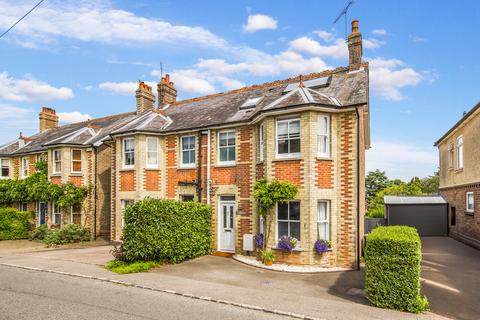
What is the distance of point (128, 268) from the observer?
39.2ft

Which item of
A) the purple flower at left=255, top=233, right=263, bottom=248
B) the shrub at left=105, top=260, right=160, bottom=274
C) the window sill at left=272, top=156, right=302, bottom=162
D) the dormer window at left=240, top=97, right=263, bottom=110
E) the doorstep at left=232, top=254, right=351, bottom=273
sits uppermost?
the dormer window at left=240, top=97, right=263, bottom=110

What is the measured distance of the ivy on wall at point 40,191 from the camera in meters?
20.3

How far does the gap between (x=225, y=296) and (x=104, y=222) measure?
13.9 m

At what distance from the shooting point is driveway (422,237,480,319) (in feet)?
27.2

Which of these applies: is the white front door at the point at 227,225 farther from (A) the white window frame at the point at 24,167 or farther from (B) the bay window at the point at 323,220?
(A) the white window frame at the point at 24,167

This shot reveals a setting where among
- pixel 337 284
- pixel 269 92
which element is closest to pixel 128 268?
pixel 337 284

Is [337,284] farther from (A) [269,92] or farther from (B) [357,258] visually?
(A) [269,92]

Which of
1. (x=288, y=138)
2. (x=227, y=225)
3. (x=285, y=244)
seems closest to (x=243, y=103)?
(x=288, y=138)

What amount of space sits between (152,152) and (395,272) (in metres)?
13.0

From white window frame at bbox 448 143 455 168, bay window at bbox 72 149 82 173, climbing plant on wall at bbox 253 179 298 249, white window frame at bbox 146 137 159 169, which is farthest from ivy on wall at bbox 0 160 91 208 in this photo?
white window frame at bbox 448 143 455 168

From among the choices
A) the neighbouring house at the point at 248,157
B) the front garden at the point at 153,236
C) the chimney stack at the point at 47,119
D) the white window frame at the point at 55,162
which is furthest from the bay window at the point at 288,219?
the chimney stack at the point at 47,119

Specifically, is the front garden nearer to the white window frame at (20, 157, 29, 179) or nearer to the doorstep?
the doorstep

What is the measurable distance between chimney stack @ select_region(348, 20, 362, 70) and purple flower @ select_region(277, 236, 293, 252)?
28.7 ft

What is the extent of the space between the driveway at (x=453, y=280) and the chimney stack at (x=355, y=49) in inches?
359
